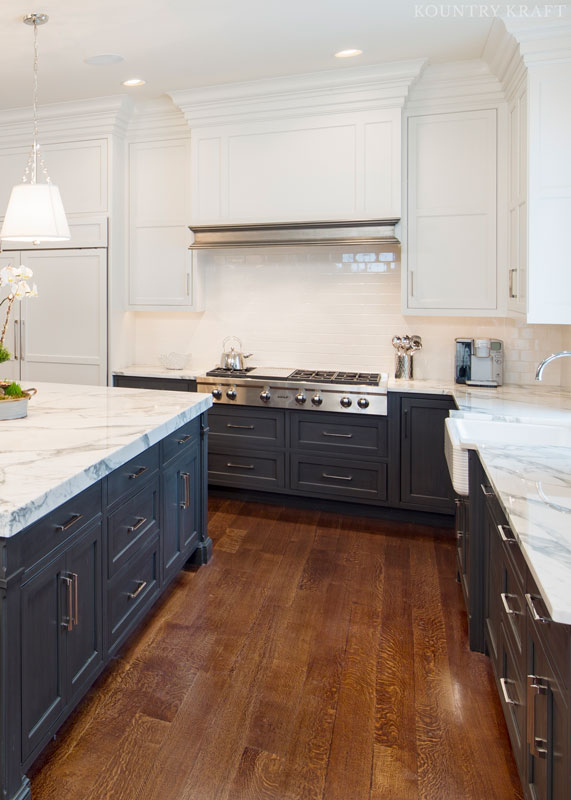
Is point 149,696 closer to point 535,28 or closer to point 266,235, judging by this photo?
point 266,235

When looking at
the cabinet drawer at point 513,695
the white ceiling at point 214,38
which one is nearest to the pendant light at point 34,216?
the white ceiling at point 214,38

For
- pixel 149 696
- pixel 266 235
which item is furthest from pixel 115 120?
pixel 149 696

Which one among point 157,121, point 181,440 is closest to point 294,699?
point 181,440

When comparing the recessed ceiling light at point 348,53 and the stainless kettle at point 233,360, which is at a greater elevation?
the recessed ceiling light at point 348,53

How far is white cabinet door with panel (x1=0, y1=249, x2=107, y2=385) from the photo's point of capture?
4.27 meters

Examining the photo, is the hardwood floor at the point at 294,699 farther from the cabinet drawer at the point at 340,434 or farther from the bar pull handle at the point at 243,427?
the bar pull handle at the point at 243,427

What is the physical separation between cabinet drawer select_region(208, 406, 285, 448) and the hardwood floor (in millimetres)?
1013

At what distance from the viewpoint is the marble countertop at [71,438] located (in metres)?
1.49

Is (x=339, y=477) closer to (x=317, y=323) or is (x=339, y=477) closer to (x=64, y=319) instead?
(x=317, y=323)

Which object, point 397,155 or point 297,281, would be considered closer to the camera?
point 397,155

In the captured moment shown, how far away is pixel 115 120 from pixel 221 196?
106cm

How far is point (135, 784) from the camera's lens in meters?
1.62

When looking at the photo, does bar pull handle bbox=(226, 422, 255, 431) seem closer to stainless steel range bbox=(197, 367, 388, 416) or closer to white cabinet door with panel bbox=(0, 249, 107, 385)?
stainless steel range bbox=(197, 367, 388, 416)

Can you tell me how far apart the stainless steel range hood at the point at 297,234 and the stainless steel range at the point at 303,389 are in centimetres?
91
